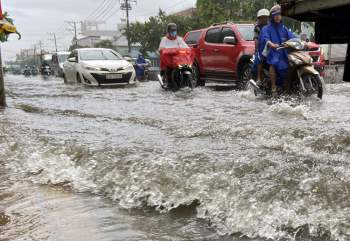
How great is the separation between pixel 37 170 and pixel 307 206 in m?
2.55

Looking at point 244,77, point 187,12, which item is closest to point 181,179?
point 244,77

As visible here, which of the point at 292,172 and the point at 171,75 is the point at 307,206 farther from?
the point at 171,75

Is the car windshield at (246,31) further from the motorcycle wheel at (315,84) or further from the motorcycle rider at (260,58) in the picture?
the motorcycle wheel at (315,84)

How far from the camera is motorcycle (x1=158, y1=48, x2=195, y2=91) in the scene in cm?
1080

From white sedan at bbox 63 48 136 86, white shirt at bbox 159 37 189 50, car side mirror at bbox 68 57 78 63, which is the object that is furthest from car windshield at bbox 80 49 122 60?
white shirt at bbox 159 37 189 50

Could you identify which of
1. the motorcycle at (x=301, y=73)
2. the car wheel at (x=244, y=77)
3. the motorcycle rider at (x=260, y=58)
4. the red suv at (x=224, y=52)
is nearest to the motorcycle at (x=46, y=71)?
the red suv at (x=224, y=52)

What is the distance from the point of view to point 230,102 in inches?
325

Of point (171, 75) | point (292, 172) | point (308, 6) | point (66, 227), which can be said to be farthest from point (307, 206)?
point (171, 75)

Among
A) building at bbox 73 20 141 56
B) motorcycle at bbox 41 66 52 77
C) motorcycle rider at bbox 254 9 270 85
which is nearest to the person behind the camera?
motorcycle rider at bbox 254 9 270 85

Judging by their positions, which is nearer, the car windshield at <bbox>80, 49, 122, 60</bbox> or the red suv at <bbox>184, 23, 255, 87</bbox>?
the red suv at <bbox>184, 23, 255, 87</bbox>

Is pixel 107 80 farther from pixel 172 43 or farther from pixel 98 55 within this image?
pixel 172 43

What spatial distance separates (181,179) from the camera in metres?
3.27

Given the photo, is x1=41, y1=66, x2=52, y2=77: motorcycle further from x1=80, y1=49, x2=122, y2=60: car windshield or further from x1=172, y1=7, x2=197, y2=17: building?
x1=172, y1=7, x2=197, y2=17: building

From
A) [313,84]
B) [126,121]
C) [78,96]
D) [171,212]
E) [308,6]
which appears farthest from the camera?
[78,96]
